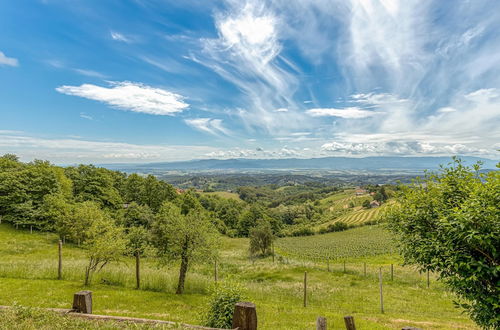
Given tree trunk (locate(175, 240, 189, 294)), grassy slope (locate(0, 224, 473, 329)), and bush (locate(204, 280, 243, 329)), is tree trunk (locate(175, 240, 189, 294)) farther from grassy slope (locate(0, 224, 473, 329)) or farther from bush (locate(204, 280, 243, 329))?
bush (locate(204, 280, 243, 329))

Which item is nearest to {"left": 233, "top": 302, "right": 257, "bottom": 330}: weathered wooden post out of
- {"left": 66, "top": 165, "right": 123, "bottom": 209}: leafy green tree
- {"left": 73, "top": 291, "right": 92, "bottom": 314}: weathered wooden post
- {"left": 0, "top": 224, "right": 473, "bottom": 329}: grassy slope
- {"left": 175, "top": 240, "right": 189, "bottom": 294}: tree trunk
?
{"left": 73, "top": 291, "right": 92, "bottom": 314}: weathered wooden post

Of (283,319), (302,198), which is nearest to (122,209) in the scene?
(283,319)

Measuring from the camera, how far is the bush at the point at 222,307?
21.4 ft

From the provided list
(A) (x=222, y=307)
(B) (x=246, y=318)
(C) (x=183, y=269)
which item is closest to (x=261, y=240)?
(C) (x=183, y=269)

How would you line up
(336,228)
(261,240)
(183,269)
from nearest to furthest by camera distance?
(183,269) → (261,240) → (336,228)

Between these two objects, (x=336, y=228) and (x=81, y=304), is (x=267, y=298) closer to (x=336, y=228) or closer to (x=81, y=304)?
(x=81, y=304)

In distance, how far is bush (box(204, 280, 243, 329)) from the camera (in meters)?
6.52

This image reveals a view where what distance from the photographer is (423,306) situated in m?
14.7

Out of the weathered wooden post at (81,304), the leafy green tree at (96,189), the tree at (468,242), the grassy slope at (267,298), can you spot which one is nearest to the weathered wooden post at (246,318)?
the weathered wooden post at (81,304)

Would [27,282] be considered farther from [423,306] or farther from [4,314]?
[423,306]

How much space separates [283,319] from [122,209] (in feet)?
165

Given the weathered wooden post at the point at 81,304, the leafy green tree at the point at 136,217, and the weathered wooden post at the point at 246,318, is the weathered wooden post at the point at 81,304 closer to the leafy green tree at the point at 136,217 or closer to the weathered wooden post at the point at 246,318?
the weathered wooden post at the point at 246,318

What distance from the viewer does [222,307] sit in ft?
22.1

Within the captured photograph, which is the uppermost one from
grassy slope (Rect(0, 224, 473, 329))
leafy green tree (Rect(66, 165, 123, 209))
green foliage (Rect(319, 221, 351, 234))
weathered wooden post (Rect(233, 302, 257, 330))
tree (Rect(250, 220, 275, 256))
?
weathered wooden post (Rect(233, 302, 257, 330))
